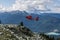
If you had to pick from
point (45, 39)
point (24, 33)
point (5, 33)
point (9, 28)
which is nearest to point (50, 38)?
point (45, 39)

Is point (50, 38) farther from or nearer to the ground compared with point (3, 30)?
nearer to the ground

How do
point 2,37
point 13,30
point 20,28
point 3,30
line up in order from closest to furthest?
1. point 2,37
2. point 3,30
3. point 13,30
4. point 20,28

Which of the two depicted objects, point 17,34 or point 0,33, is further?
point 17,34

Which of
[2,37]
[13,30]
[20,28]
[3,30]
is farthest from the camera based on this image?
[20,28]

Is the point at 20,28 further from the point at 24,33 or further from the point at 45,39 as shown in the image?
the point at 45,39

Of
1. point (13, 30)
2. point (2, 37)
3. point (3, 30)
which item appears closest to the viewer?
point (2, 37)

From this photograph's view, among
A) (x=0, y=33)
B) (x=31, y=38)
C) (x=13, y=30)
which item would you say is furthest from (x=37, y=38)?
(x=0, y=33)

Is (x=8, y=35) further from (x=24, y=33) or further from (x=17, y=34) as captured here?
(x=24, y=33)

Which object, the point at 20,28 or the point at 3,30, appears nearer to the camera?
the point at 3,30

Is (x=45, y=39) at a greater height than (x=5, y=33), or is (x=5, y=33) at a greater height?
(x=5, y=33)
